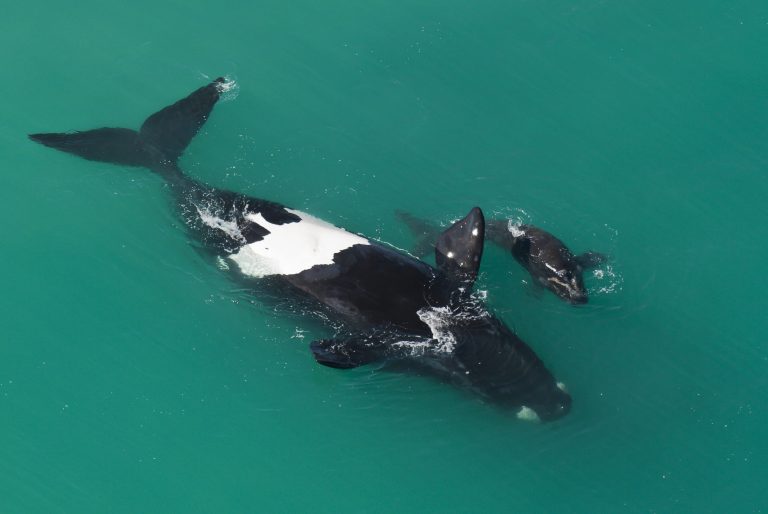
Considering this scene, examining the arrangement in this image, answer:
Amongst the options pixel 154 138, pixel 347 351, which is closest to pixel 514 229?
pixel 347 351

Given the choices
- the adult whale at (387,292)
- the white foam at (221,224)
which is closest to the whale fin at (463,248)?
the adult whale at (387,292)

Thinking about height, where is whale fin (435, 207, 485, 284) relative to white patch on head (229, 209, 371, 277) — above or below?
above

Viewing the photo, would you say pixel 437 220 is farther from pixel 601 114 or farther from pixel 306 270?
pixel 601 114

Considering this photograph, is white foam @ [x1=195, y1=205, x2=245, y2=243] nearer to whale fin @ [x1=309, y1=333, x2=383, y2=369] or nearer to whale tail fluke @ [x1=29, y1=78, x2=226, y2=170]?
whale tail fluke @ [x1=29, y1=78, x2=226, y2=170]

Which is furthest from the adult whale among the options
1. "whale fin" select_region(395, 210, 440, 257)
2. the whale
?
the whale

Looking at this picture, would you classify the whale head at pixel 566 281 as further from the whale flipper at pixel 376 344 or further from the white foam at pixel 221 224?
the white foam at pixel 221 224

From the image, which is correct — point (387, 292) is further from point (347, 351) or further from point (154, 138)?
point (154, 138)

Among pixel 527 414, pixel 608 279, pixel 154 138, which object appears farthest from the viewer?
pixel 154 138
